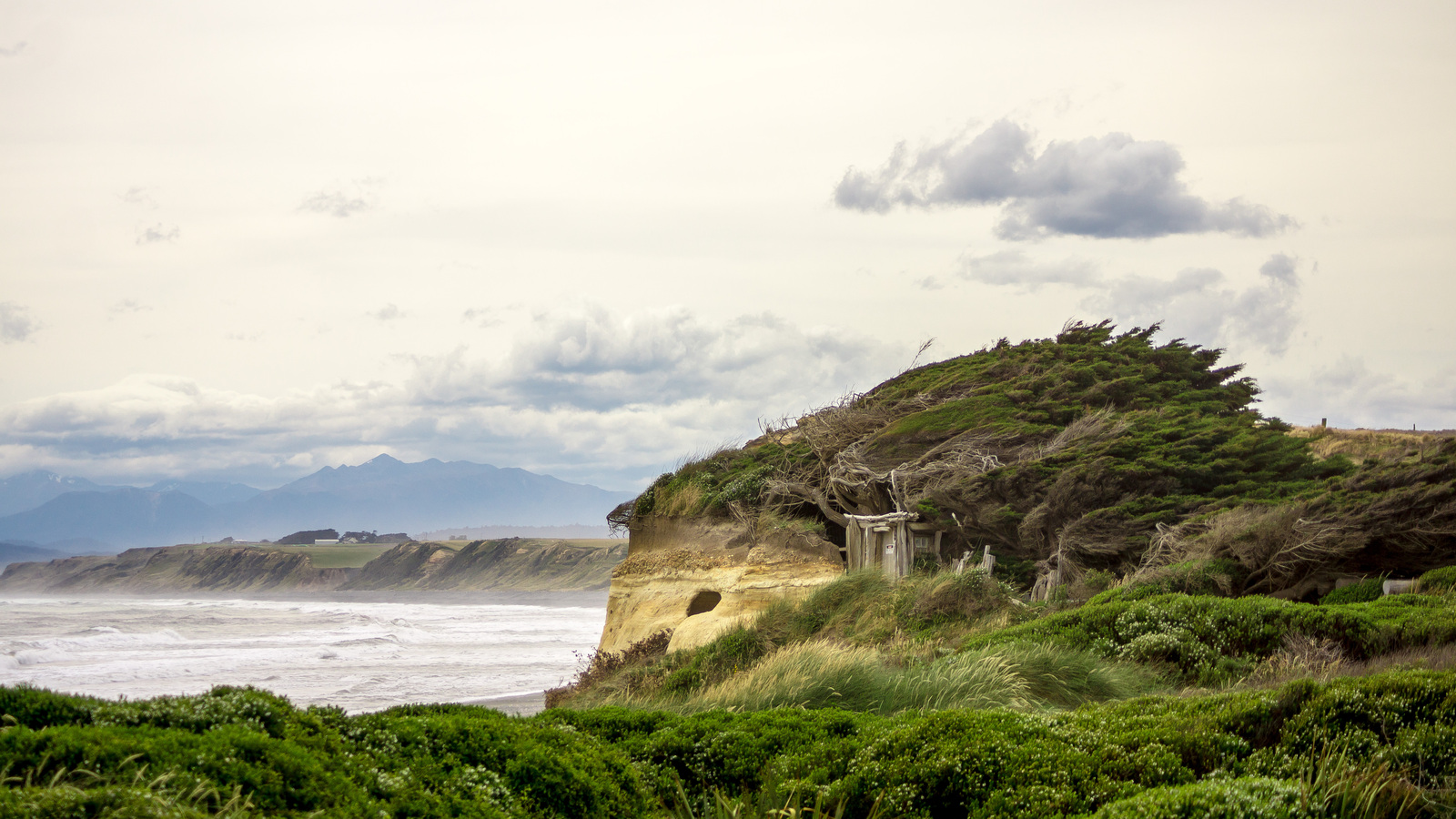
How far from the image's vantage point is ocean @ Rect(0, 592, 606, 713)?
27234 millimetres

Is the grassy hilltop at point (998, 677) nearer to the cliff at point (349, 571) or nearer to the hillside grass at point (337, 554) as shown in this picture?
the cliff at point (349, 571)

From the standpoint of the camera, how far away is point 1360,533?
43.3ft

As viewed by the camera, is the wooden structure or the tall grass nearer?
the tall grass

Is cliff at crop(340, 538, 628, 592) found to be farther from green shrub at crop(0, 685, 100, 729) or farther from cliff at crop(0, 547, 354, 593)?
green shrub at crop(0, 685, 100, 729)

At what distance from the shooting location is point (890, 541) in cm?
1761

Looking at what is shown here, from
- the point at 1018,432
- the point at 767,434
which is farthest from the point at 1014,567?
the point at 767,434

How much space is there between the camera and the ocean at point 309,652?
1072 inches

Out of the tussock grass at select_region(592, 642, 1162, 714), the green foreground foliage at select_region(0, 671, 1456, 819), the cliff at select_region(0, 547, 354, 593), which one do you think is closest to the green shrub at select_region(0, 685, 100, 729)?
the green foreground foliage at select_region(0, 671, 1456, 819)

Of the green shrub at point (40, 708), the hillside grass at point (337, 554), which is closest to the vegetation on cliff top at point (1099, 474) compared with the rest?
the green shrub at point (40, 708)

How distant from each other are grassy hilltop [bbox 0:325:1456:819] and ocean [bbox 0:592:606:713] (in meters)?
11.0

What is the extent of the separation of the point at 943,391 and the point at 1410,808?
1929 centimetres

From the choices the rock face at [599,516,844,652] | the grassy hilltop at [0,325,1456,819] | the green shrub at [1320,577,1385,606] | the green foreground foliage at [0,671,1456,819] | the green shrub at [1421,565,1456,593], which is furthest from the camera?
the rock face at [599,516,844,652]

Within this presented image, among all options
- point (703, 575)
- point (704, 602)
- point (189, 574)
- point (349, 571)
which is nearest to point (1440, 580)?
point (703, 575)

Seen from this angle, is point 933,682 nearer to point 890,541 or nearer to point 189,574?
point 890,541
